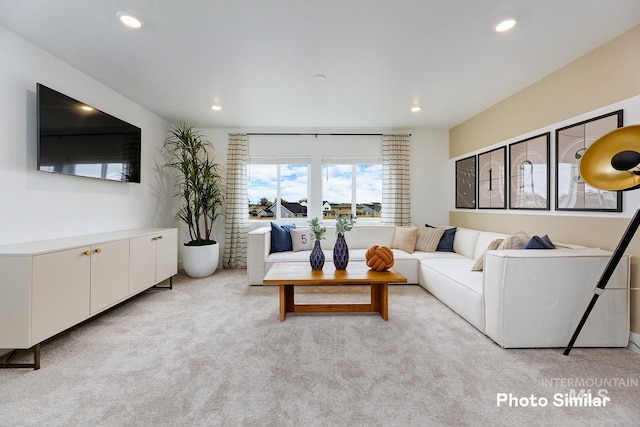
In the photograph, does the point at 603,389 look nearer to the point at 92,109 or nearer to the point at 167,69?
the point at 167,69

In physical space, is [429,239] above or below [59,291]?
above

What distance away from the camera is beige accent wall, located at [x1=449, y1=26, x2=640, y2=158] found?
2.13 m

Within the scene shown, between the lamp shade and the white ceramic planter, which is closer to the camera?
the lamp shade

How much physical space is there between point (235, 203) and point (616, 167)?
4362mm

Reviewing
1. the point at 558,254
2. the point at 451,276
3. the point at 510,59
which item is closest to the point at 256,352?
the point at 451,276

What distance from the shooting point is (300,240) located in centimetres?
423

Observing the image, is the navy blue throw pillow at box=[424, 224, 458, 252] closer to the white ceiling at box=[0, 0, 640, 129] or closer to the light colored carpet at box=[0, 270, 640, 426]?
the light colored carpet at box=[0, 270, 640, 426]

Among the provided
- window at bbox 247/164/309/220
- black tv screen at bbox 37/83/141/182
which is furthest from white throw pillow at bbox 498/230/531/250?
black tv screen at bbox 37/83/141/182

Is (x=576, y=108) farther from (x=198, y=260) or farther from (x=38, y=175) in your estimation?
(x=38, y=175)

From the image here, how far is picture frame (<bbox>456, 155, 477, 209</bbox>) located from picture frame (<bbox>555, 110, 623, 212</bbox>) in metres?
1.44

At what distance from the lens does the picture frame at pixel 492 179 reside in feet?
11.6

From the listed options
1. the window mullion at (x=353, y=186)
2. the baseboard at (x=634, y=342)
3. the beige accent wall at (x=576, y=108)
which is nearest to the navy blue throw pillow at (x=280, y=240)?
the window mullion at (x=353, y=186)

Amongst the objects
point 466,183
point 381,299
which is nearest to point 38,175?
point 381,299

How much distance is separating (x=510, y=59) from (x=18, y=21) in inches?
155
